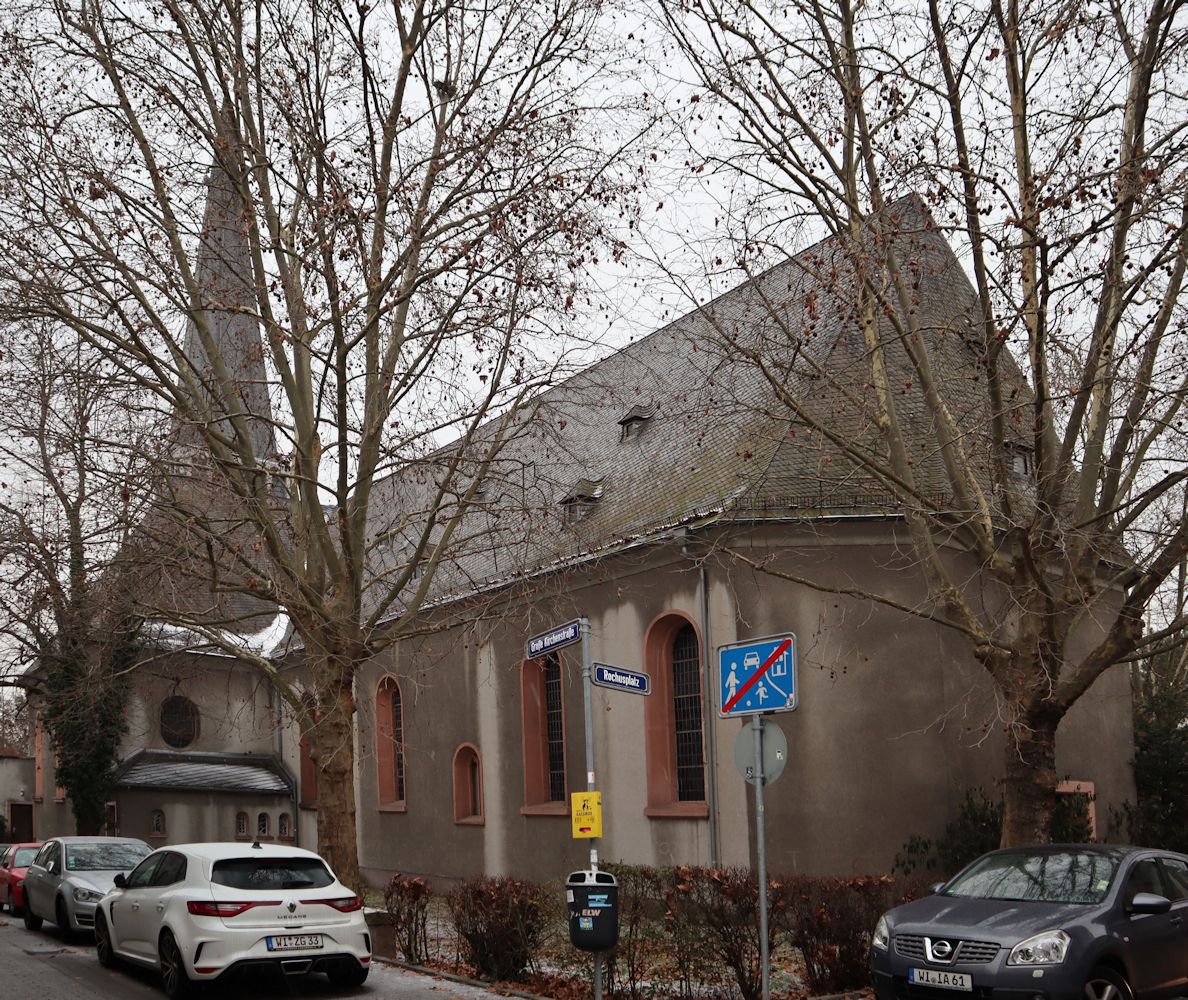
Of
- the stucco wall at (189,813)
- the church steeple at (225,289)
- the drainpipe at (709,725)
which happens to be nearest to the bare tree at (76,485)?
the church steeple at (225,289)

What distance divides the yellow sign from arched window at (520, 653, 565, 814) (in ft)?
44.7

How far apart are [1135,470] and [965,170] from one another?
349 centimetres

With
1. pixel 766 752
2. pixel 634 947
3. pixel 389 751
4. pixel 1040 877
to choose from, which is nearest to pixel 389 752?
pixel 389 751

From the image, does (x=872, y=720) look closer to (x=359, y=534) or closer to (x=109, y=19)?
(x=359, y=534)

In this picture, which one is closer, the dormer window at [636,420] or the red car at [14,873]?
the red car at [14,873]

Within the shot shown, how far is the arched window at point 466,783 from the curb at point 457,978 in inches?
480

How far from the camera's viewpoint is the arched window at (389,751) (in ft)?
98.3

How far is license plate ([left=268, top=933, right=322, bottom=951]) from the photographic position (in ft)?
37.7

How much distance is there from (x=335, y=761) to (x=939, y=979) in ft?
27.9

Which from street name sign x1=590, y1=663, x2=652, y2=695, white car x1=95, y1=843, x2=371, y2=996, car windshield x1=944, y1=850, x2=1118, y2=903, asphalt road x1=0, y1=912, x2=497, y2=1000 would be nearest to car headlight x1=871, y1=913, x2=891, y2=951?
car windshield x1=944, y1=850, x2=1118, y2=903

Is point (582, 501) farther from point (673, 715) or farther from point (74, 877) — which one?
point (74, 877)

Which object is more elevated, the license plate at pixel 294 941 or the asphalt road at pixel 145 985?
the license plate at pixel 294 941

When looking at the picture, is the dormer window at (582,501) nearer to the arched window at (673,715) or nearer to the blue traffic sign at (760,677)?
the arched window at (673,715)

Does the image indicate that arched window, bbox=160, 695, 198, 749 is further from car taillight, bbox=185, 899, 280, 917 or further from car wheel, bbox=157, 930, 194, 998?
car taillight, bbox=185, 899, 280, 917
